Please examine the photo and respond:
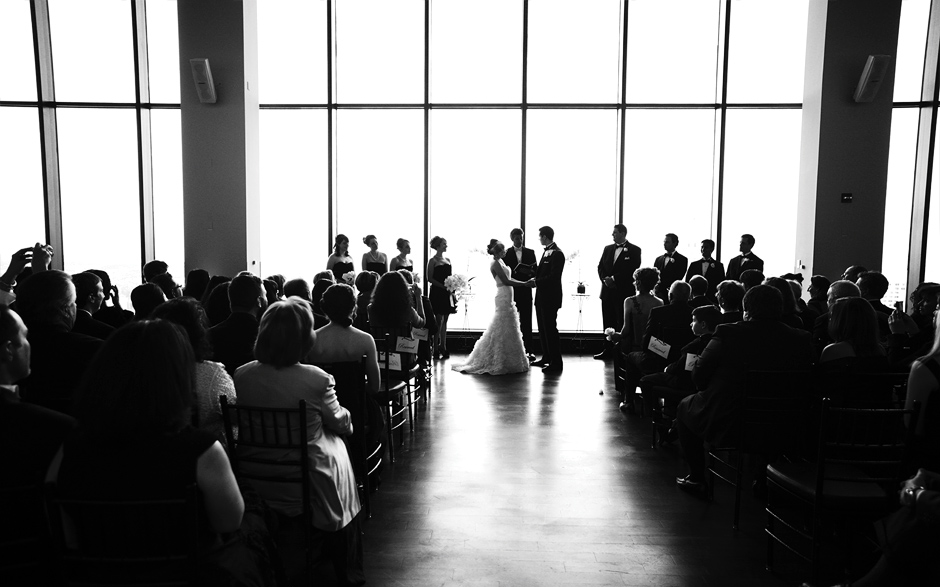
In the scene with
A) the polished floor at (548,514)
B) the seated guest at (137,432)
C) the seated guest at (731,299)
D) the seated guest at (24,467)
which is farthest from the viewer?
the seated guest at (731,299)

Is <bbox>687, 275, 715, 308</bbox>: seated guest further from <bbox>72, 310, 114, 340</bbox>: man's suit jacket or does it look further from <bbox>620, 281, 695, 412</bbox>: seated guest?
<bbox>72, 310, 114, 340</bbox>: man's suit jacket

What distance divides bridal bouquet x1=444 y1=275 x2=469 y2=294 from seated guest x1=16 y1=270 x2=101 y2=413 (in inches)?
227

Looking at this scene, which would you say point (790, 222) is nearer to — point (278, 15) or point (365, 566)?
point (278, 15)

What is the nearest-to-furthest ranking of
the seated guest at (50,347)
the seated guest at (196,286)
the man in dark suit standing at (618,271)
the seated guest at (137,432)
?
the seated guest at (137,432) < the seated guest at (50,347) < the seated guest at (196,286) < the man in dark suit standing at (618,271)

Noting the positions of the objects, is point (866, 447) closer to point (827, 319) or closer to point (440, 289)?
point (827, 319)

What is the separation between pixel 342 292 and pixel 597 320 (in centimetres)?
649

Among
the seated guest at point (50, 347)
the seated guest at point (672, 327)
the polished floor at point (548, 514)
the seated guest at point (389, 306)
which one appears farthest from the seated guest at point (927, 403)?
the seated guest at point (50, 347)

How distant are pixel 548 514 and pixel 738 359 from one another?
1.36 m

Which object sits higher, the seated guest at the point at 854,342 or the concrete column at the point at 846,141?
the concrete column at the point at 846,141

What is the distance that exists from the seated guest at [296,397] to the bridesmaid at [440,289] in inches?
232

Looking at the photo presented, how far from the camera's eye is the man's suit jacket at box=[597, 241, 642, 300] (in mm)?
8805

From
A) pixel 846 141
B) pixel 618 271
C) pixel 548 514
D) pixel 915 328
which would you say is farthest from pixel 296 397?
pixel 846 141

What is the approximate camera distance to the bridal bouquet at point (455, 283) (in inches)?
338

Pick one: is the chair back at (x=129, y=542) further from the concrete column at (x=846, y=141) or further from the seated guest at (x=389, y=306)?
the concrete column at (x=846, y=141)
